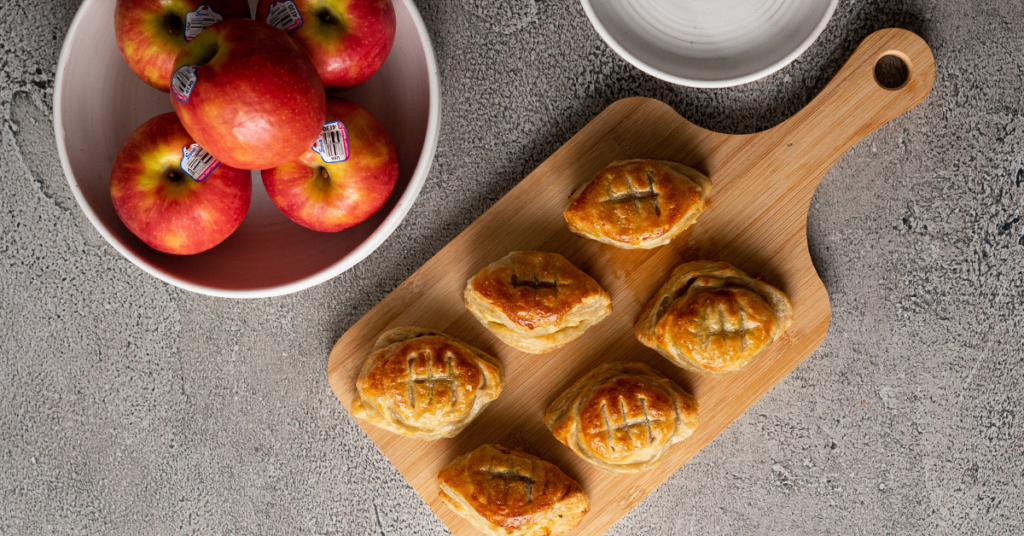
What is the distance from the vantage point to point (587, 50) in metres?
1.71

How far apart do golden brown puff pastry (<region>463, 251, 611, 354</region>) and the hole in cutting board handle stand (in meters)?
0.98

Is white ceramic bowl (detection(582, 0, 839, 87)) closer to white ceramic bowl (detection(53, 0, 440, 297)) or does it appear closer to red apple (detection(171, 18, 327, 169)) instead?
white ceramic bowl (detection(53, 0, 440, 297))

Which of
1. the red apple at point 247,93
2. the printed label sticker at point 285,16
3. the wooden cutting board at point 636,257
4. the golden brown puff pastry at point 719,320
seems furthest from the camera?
the wooden cutting board at point 636,257

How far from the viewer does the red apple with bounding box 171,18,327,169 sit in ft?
3.76

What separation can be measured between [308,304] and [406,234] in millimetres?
351

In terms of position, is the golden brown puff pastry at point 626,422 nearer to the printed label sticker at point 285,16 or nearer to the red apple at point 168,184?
the red apple at point 168,184

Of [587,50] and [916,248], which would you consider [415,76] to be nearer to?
[587,50]

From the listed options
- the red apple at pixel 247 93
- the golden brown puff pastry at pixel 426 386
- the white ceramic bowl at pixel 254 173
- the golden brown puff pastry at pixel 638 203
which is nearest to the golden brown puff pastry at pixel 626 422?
the golden brown puff pastry at pixel 426 386

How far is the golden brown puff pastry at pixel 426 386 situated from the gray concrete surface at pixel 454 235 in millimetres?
240

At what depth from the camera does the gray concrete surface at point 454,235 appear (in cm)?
171

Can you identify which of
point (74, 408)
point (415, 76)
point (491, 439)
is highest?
point (415, 76)

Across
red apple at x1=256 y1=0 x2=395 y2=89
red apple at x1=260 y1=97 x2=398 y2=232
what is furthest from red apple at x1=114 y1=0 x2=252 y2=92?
red apple at x1=260 y1=97 x2=398 y2=232

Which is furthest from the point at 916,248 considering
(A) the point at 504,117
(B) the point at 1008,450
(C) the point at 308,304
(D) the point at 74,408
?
(D) the point at 74,408

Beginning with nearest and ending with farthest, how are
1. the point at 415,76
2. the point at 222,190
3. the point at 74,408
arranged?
the point at 222,190 < the point at 415,76 < the point at 74,408
